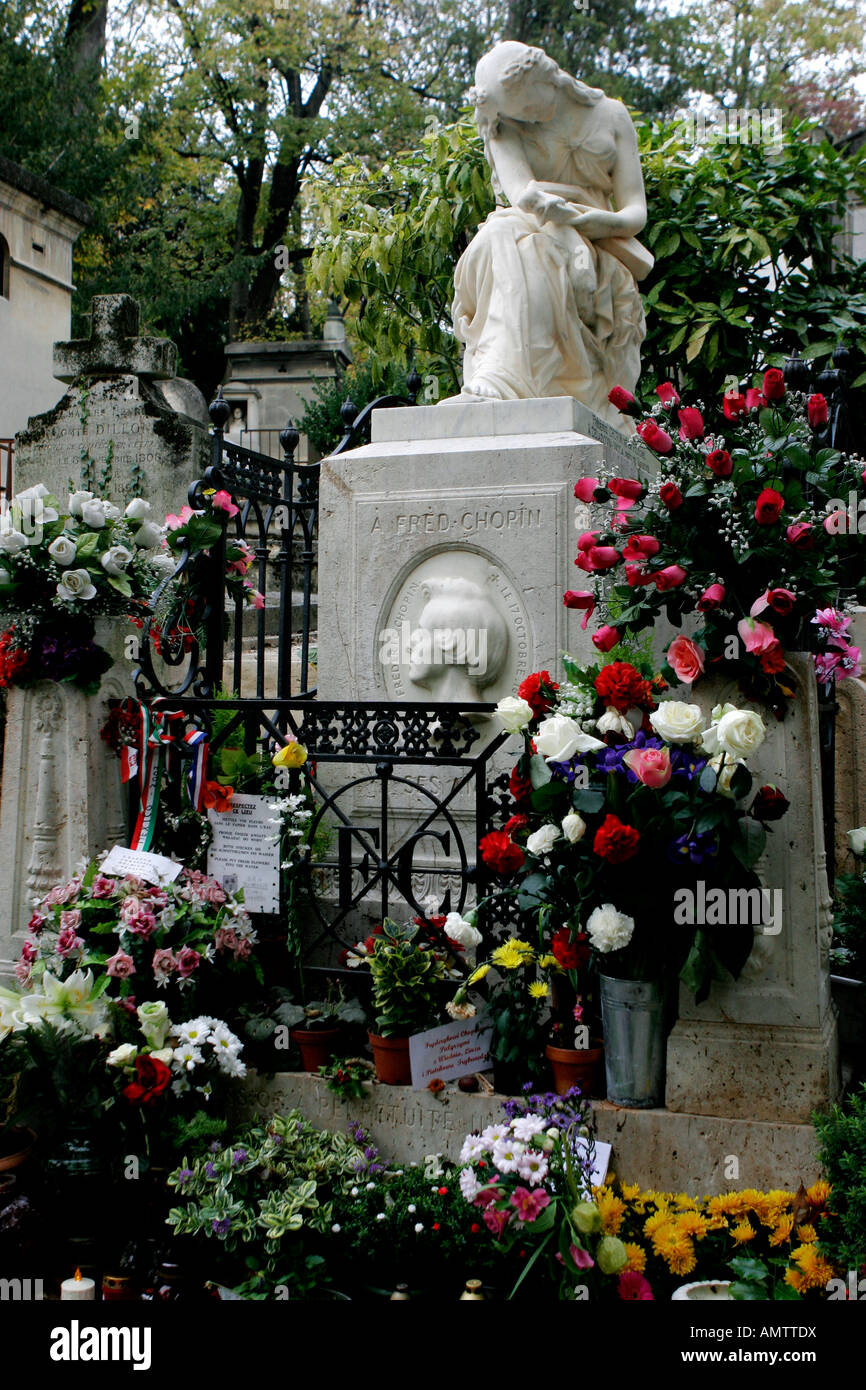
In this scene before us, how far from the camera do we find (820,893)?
3.32 m

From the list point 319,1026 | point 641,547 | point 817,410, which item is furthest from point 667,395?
point 319,1026

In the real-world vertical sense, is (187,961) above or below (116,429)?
below

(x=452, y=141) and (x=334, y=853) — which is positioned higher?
(x=452, y=141)

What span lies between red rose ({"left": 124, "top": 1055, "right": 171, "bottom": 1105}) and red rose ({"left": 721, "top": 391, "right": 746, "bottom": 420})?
A: 2651mm

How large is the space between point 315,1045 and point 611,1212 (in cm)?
117

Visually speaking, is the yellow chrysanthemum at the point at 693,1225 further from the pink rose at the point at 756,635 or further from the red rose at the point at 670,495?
the red rose at the point at 670,495

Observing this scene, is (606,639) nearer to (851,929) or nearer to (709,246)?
(851,929)

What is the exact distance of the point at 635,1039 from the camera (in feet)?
11.0
